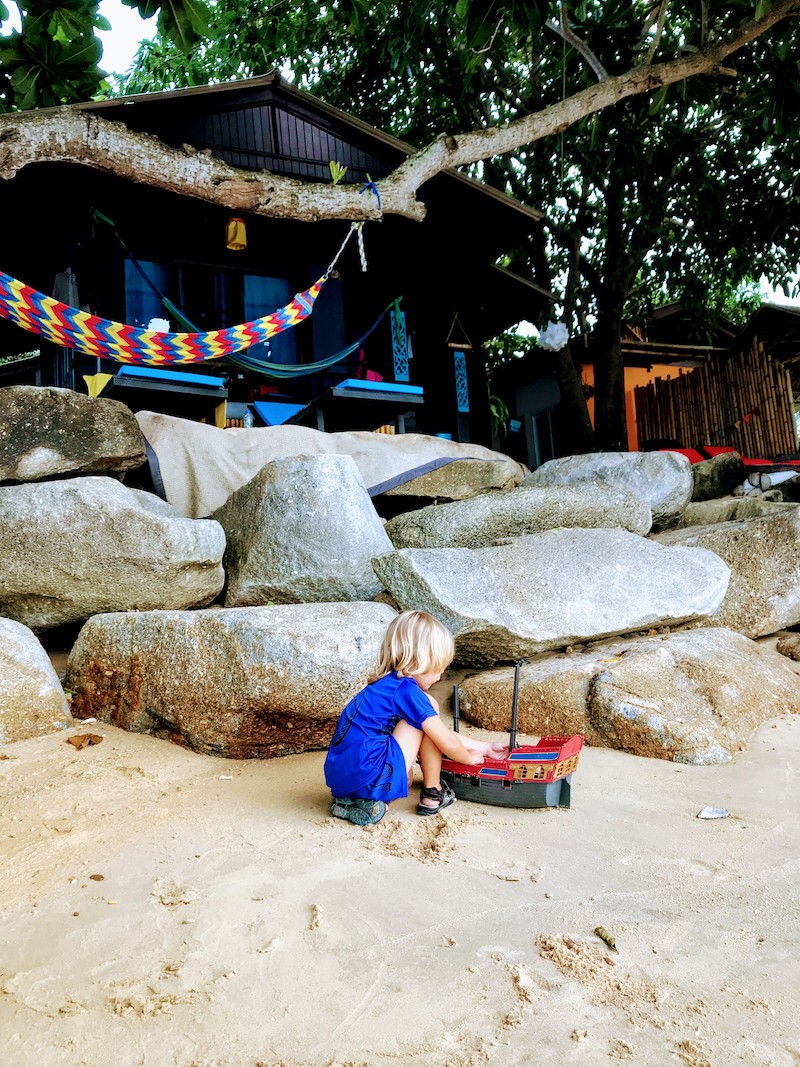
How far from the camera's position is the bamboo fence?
9461 millimetres

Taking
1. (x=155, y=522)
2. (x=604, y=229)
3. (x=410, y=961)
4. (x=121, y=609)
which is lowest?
(x=410, y=961)

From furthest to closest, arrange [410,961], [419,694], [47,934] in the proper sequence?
[419,694], [47,934], [410,961]

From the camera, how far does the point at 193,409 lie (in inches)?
308

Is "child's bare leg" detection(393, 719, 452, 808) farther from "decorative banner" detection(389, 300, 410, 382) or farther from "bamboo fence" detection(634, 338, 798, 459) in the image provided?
"bamboo fence" detection(634, 338, 798, 459)

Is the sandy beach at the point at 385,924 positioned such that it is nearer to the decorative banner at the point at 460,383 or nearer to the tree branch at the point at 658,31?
the tree branch at the point at 658,31

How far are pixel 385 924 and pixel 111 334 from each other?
4987 millimetres

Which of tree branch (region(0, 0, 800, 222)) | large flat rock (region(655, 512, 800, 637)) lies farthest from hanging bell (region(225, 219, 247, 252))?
large flat rock (region(655, 512, 800, 637))

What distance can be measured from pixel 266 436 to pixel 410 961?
505 centimetres

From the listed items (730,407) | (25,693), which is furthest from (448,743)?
(730,407)

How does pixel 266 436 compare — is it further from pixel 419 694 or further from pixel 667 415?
pixel 667 415

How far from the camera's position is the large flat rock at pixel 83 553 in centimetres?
430

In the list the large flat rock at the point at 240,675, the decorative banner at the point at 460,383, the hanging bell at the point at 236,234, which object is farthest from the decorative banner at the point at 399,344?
the large flat rock at the point at 240,675

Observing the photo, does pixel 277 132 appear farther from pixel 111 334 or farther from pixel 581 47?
pixel 581 47

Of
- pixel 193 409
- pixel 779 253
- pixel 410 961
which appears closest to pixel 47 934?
pixel 410 961
